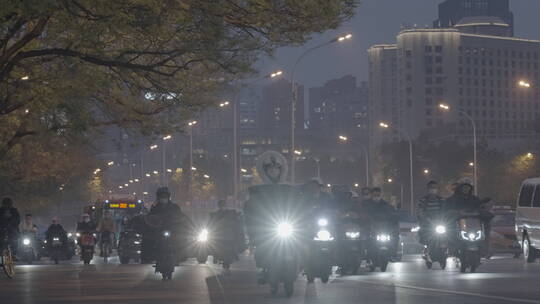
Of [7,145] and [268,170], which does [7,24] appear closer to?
[268,170]

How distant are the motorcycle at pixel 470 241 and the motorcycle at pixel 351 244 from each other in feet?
7.25

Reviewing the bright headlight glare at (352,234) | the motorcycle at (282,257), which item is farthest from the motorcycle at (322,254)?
the bright headlight glare at (352,234)

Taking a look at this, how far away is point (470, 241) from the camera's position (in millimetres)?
25812

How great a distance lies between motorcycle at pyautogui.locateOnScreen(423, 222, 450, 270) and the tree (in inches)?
238

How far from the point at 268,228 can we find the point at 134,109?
12.4 metres

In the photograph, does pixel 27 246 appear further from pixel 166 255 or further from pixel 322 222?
pixel 322 222

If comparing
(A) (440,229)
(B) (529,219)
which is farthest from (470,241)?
(B) (529,219)

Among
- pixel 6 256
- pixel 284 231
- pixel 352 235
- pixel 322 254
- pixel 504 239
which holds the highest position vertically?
pixel 504 239

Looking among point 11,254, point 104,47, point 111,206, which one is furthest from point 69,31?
point 111,206

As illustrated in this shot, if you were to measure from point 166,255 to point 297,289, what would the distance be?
5765 mm

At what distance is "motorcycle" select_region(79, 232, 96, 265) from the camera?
4031 centimetres

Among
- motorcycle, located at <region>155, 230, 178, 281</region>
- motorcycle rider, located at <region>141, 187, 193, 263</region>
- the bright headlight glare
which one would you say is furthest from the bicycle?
the bright headlight glare

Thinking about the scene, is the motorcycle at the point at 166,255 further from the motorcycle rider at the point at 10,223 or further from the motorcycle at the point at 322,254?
the motorcycle rider at the point at 10,223

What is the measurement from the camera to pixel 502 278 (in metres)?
22.6
